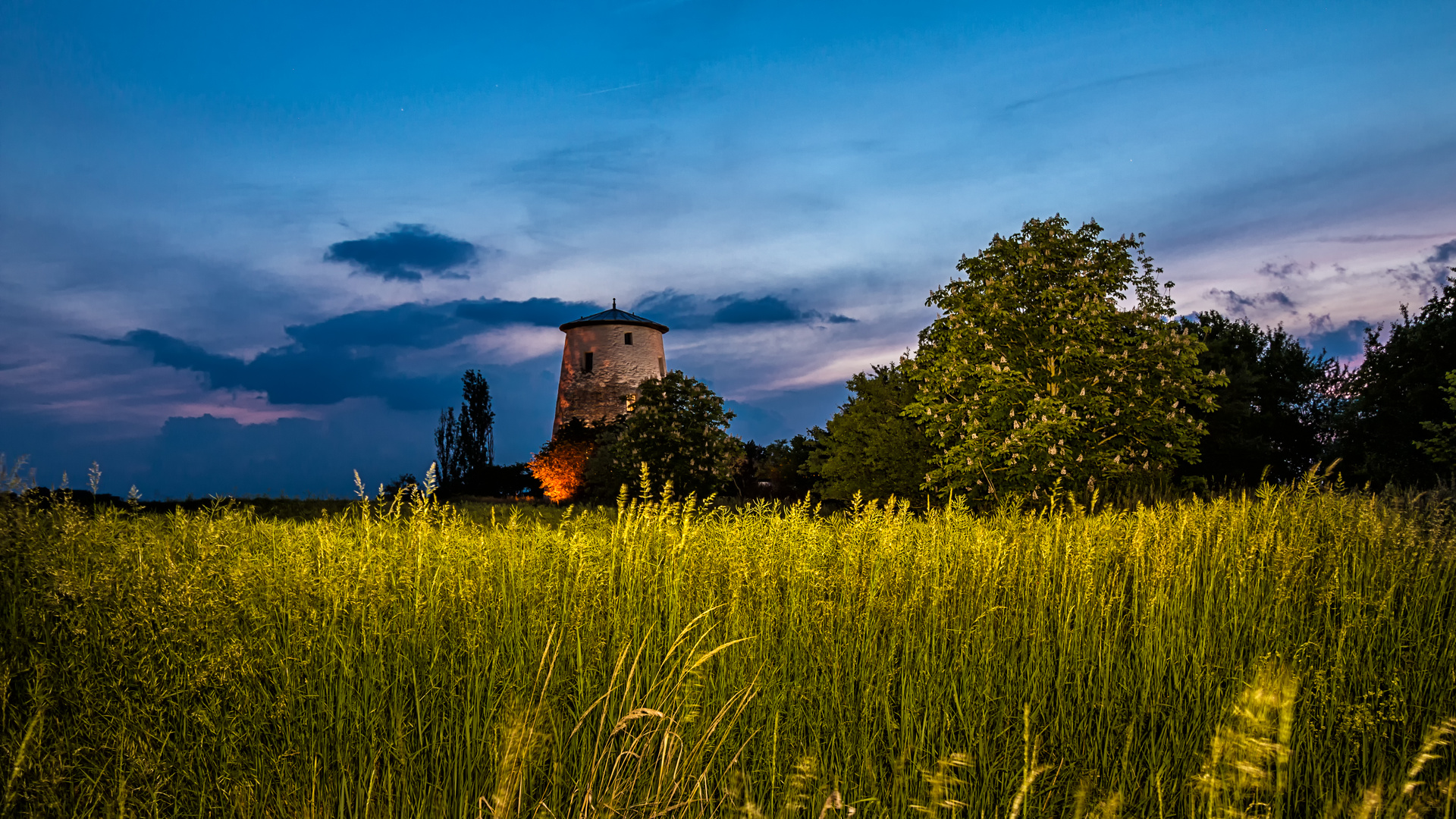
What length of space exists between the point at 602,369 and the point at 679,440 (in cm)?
1621

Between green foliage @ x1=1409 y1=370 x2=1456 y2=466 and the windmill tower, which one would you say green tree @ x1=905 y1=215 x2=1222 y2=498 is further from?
the windmill tower

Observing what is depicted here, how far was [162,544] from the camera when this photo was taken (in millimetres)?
5902

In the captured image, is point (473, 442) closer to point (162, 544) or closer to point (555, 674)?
point (162, 544)

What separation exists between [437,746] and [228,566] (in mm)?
1942

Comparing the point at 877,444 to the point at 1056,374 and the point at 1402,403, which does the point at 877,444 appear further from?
the point at 1402,403

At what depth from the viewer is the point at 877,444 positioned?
17172mm

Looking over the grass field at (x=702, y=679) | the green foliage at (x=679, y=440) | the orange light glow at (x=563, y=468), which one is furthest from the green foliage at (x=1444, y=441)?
the orange light glow at (x=563, y=468)

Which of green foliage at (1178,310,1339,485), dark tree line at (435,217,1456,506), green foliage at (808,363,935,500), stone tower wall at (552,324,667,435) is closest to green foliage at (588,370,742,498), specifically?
dark tree line at (435,217,1456,506)

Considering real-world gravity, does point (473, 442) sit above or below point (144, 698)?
above

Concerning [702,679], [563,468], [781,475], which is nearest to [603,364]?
[563,468]

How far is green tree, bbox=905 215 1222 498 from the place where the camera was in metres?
13.9

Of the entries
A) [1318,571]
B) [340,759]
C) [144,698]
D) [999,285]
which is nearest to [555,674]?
[340,759]

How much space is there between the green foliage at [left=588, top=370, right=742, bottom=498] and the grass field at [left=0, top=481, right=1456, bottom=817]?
762 inches

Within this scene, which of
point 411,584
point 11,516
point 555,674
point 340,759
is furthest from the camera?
point 11,516
